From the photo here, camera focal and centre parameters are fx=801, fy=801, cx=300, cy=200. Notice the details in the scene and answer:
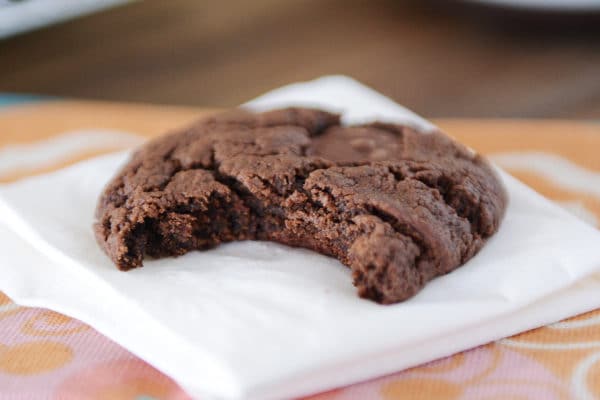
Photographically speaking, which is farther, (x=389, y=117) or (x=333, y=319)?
(x=389, y=117)

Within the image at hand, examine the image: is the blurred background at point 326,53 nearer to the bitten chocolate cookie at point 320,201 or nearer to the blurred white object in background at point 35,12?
the blurred white object in background at point 35,12

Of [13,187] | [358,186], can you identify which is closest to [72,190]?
[13,187]

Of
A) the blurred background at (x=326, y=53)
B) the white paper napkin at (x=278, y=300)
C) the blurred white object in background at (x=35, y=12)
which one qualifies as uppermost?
the blurred white object in background at (x=35, y=12)

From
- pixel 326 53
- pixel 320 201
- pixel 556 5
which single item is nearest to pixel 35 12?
pixel 326 53

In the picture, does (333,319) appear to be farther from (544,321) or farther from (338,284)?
(544,321)

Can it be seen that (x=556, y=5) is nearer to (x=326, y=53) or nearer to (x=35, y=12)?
(x=326, y=53)

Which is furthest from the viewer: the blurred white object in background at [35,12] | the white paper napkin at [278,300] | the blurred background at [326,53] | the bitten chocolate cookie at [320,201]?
the blurred background at [326,53]

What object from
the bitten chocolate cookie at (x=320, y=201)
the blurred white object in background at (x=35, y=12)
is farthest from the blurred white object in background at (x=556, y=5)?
the blurred white object in background at (x=35, y=12)

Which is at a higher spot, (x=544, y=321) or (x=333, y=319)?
(x=333, y=319)

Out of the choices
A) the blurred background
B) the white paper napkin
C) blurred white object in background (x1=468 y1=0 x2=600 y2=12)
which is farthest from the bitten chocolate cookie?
blurred white object in background (x1=468 y1=0 x2=600 y2=12)
